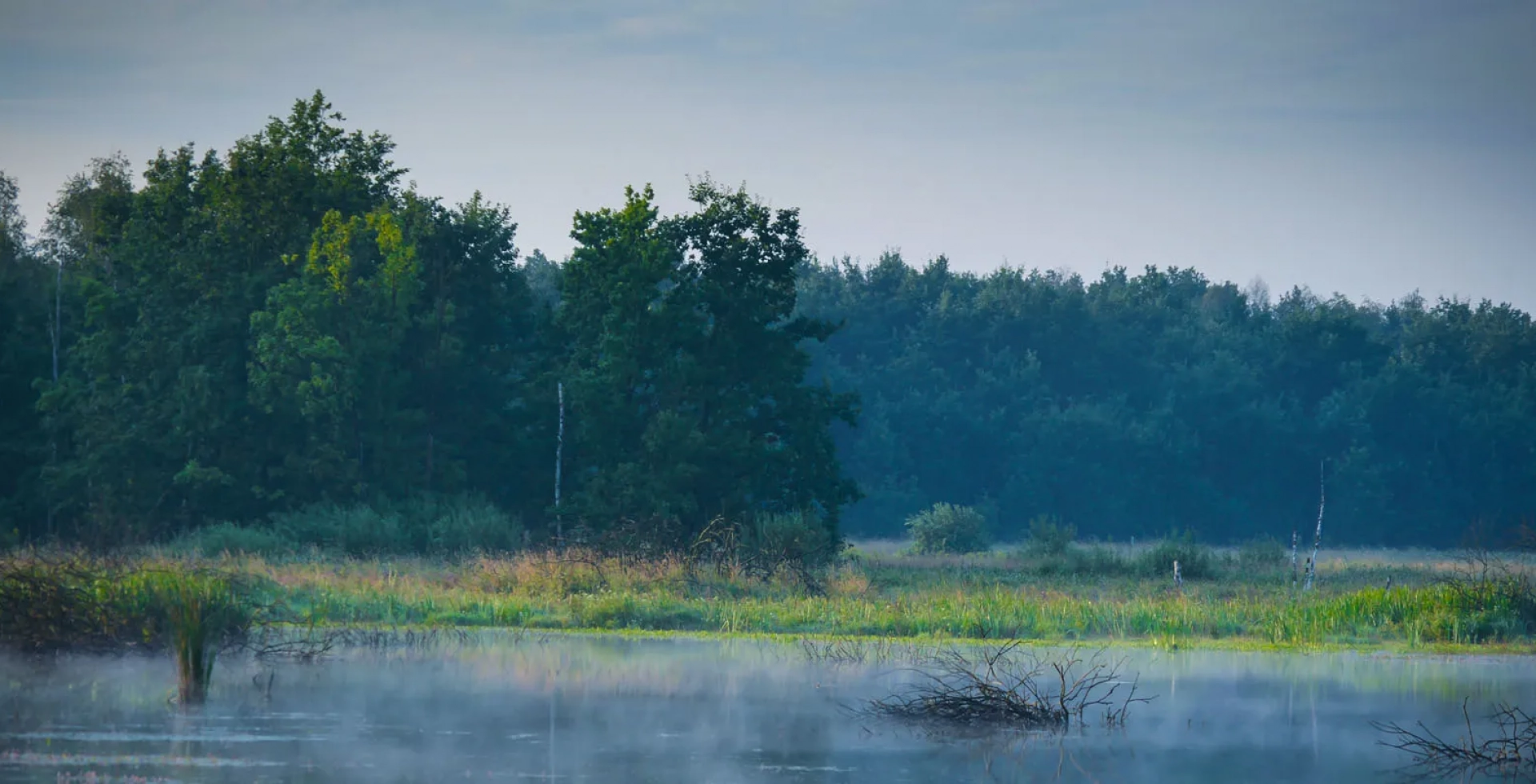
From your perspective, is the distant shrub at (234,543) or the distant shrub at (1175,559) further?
the distant shrub at (1175,559)

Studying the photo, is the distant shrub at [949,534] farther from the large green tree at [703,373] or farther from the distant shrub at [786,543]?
the distant shrub at [786,543]

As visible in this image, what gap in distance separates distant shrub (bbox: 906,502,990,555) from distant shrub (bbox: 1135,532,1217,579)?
12.7 metres

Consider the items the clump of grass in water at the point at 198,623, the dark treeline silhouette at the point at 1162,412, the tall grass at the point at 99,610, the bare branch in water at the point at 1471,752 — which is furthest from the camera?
the dark treeline silhouette at the point at 1162,412

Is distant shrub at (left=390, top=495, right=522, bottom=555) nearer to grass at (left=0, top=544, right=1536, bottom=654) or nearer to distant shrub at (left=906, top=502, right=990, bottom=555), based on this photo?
grass at (left=0, top=544, right=1536, bottom=654)

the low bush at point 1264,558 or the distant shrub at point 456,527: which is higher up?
the distant shrub at point 456,527

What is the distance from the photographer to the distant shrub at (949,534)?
2285 inches

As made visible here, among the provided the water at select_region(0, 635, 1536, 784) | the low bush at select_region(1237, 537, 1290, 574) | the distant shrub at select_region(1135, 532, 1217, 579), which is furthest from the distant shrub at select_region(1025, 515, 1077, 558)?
the water at select_region(0, 635, 1536, 784)

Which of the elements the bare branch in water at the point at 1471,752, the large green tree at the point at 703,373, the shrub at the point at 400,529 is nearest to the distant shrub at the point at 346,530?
the shrub at the point at 400,529

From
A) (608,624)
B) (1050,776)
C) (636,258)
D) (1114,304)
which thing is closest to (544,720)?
(1050,776)

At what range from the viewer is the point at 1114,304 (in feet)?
299

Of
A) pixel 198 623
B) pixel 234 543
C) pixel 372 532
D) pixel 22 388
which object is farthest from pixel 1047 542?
pixel 198 623

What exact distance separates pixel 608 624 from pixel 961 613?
19.8 feet

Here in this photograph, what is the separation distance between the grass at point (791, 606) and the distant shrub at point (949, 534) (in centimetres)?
2193

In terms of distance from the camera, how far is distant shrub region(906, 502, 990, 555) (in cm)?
5803
